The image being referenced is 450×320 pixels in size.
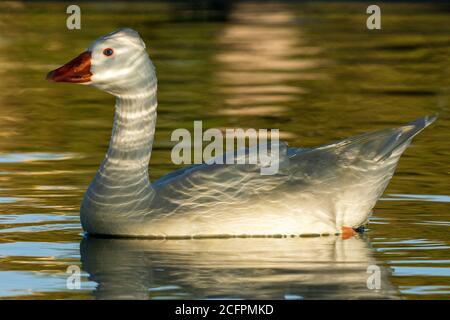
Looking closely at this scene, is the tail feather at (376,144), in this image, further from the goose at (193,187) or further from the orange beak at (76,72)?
the orange beak at (76,72)

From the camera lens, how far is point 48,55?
1210 inches

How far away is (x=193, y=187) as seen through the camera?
40.3ft

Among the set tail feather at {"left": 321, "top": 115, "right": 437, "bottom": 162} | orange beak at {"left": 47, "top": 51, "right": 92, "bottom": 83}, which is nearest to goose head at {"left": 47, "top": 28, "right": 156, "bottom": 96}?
orange beak at {"left": 47, "top": 51, "right": 92, "bottom": 83}

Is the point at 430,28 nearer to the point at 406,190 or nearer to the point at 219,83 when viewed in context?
the point at 219,83

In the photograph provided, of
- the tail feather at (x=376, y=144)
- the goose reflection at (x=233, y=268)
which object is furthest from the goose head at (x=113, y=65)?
the tail feather at (x=376, y=144)

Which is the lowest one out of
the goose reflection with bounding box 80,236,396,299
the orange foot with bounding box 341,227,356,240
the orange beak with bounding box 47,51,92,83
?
the goose reflection with bounding box 80,236,396,299

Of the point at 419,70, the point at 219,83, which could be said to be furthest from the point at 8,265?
the point at 419,70

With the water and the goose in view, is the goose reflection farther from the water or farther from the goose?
the goose

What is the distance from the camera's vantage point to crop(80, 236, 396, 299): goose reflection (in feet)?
33.1

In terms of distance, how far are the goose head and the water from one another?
134 cm

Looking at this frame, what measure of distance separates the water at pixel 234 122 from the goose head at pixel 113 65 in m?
1.34

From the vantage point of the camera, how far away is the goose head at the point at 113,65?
12234mm

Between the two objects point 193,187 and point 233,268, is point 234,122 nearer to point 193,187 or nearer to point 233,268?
point 193,187
